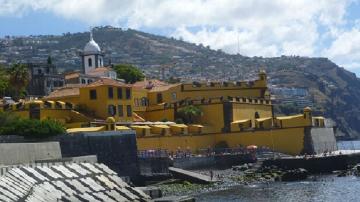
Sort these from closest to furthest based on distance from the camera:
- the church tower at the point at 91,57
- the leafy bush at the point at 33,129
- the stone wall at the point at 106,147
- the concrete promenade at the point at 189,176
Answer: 1. the stone wall at the point at 106,147
2. the leafy bush at the point at 33,129
3. the concrete promenade at the point at 189,176
4. the church tower at the point at 91,57

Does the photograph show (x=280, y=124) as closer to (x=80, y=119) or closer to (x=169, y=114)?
(x=169, y=114)

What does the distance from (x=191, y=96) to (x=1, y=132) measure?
30140 millimetres

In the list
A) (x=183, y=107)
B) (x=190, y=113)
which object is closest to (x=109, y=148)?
(x=190, y=113)

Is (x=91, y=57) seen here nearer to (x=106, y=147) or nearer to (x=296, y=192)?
(x=106, y=147)

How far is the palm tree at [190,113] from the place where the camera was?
70188 millimetres

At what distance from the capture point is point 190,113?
70.1m

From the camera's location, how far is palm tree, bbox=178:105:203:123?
70188mm

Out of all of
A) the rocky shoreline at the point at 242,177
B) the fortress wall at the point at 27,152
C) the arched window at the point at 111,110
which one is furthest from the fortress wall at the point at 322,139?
the fortress wall at the point at 27,152

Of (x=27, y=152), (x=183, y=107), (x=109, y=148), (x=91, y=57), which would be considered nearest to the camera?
(x=27, y=152)

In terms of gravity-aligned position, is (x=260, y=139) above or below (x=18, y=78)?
below

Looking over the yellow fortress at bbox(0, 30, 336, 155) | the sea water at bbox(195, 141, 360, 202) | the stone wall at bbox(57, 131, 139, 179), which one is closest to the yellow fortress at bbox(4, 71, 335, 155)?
the yellow fortress at bbox(0, 30, 336, 155)

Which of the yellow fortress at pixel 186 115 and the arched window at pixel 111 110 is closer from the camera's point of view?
the yellow fortress at pixel 186 115

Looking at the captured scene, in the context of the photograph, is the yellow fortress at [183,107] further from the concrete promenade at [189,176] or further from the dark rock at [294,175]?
the dark rock at [294,175]

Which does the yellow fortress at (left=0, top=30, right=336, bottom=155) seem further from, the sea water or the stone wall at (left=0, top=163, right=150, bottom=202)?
the stone wall at (left=0, top=163, right=150, bottom=202)
